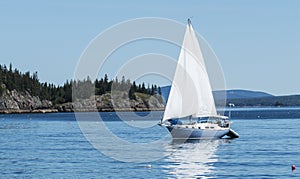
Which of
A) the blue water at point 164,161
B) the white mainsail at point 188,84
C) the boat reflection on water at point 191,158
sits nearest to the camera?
the blue water at point 164,161

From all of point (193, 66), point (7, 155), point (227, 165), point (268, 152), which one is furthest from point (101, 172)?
point (193, 66)

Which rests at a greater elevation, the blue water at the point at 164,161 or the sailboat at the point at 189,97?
the sailboat at the point at 189,97

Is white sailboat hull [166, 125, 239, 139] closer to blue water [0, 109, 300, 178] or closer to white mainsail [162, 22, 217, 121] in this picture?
white mainsail [162, 22, 217, 121]

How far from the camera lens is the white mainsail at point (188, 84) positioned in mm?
90938

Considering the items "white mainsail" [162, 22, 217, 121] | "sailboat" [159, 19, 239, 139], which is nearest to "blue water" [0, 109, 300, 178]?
"sailboat" [159, 19, 239, 139]

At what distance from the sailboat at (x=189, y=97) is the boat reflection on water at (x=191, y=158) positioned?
A: 4.63 ft

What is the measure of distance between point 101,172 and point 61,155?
15692 mm

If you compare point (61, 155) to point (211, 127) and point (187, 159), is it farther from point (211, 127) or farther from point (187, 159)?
point (211, 127)

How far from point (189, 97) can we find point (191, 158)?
2354 centimetres

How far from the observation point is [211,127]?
95.6 metres

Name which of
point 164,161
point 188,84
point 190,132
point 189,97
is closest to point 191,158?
point 164,161

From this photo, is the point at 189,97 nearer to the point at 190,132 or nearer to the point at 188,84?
the point at 188,84

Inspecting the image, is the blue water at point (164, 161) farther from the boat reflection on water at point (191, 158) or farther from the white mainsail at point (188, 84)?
the white mainsail at point (188, 84)

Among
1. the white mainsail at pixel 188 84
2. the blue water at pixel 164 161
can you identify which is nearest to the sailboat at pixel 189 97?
the white mainsail at pixel 188 84
